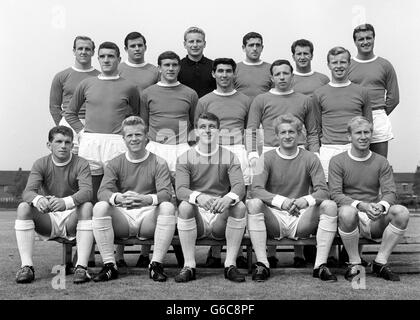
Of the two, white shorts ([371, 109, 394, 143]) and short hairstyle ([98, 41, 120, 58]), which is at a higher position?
short hairstyle ([98, 41, 120, 58])

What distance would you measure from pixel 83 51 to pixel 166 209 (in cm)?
260

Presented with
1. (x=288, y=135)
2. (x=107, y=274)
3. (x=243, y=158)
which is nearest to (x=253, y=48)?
(x=243, y=158)

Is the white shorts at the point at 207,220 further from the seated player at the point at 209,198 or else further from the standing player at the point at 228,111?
the standing player at the point at 228,111

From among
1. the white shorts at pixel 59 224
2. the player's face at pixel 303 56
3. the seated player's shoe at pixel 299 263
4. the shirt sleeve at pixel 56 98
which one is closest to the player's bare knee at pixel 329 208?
the seated player's shoe at pixel 299 263

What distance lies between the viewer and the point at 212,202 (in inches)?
206

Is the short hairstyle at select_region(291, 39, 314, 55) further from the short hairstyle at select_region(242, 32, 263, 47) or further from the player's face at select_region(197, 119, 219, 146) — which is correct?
the player's face at select_region(197, 119, 219, 146)

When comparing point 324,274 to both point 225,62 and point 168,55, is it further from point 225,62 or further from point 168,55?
point 168,55

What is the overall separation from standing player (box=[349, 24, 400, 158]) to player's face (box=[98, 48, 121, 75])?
2850 millimetres

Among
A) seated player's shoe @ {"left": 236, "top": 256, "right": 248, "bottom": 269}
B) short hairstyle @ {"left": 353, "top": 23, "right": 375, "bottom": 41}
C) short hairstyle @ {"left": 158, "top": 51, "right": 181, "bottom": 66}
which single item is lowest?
seated player's shoe @ {"left": 236, "top": 256, "right": 248, "bottom": 269}

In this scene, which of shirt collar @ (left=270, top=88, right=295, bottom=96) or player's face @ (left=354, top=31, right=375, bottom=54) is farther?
player's face @ (left=354, top=31, right=375, bottom=54)

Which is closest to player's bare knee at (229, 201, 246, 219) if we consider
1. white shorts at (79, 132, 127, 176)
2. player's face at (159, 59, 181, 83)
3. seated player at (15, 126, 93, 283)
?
seated player at (15, 126, 93, 283)

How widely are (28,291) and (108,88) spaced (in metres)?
2.53

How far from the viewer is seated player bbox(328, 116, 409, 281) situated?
5297mm
